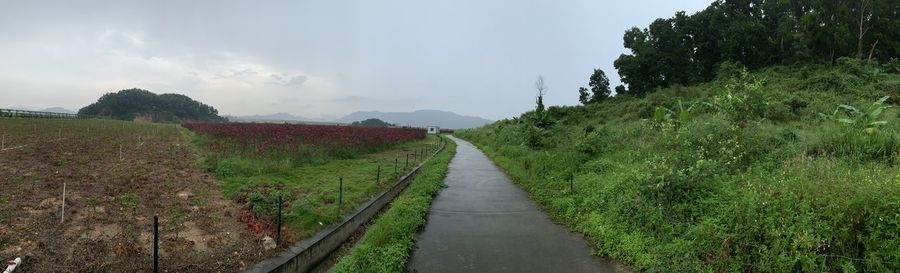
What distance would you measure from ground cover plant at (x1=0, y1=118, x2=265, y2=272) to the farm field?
0.01m

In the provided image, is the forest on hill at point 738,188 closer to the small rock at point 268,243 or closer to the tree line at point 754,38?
the small rock at point 268,243

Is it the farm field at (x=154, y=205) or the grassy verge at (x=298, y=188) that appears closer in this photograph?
the farm field at (x=154, y=205)

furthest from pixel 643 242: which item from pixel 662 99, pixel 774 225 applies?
pixel 662 99

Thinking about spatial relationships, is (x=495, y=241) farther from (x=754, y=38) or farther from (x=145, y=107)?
(x=145, y=107)

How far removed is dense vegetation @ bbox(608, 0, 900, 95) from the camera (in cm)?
3559

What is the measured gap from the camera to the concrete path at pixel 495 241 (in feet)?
21.8

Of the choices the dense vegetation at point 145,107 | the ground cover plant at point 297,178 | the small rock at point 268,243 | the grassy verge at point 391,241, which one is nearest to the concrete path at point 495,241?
the grassy verge at point 391,241

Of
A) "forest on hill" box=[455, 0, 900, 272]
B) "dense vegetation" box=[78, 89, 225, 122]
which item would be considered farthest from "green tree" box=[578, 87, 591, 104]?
"dense vegetation" box=[78, 89, 225, 122]

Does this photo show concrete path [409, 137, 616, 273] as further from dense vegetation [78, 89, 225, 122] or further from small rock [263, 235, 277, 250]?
dense vegetation [78, 89, 225, 122]

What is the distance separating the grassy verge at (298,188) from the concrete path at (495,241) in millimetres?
2009

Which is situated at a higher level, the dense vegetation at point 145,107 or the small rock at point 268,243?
the dense vegetation at point 145,107

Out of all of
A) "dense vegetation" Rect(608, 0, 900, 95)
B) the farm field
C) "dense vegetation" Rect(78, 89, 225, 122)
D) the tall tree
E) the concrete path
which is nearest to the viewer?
the farm field

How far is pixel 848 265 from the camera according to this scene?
4.72 metres

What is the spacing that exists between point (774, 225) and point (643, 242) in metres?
1.82
